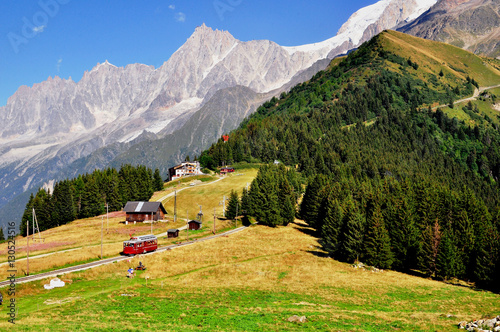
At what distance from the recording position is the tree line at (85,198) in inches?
5541

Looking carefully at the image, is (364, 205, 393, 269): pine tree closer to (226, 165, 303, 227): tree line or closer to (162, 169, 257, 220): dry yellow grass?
(226, 165, 303, 227): tree line

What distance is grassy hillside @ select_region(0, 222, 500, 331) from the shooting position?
34.9 m

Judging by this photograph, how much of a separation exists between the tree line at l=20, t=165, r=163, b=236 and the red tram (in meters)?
74.3

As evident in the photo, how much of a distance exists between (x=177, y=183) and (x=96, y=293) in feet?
492

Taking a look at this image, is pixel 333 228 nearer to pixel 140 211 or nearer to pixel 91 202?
pixel 140 211

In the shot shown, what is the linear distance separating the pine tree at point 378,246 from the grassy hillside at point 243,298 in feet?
9.91

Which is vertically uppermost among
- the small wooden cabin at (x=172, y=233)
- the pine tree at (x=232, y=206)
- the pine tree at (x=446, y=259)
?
the pine tree at (x=232, y=206)

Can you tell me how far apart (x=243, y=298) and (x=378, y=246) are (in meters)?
39.0

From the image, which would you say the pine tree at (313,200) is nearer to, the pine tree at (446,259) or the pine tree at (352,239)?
the pine tree at (352,239)

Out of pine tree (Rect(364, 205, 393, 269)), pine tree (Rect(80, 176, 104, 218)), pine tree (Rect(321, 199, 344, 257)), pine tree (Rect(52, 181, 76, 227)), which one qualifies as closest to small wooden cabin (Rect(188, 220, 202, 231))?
pine tree (Rect(321, 199, 344, 257))

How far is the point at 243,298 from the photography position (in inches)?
1836

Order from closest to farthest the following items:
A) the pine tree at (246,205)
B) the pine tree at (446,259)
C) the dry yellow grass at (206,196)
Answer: the pine tree at (446,259) → the pine tree at (246,205) → the dry yellow grass at (206,196)

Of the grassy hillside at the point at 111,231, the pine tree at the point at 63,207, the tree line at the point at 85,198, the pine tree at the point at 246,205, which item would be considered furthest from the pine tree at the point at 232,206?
the pine tree at the point at 63,207

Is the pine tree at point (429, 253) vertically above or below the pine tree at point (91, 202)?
below
